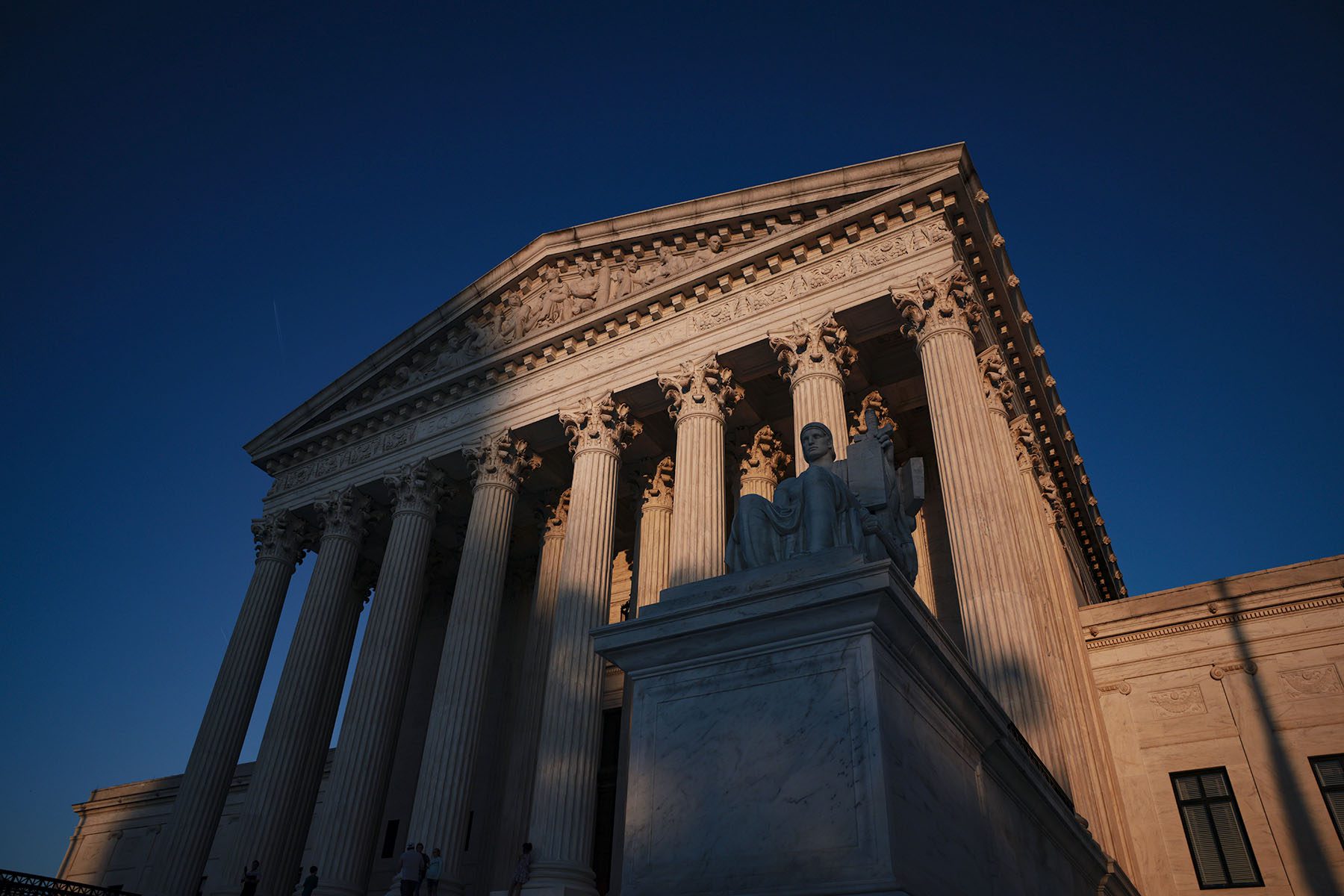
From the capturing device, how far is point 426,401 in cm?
2645

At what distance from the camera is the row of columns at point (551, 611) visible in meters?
16.3

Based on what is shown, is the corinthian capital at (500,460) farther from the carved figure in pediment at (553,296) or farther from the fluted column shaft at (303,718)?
the fluted column shaft at (303,718)

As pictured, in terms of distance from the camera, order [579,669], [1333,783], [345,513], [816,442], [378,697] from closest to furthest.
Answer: [816,442], [1333,783], [579,669], [378,697], [345,513]

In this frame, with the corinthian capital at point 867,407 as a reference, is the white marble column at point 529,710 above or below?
below

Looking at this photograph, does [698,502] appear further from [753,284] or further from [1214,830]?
[1214,830]

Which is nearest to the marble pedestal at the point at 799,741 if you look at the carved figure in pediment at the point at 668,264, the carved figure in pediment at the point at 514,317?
the carved figure in pediment at the point at 668,264

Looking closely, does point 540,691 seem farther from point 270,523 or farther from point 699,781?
point 699,781

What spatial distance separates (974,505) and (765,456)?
806 cm

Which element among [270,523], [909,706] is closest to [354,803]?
[270,523]

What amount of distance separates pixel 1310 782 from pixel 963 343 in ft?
36.6

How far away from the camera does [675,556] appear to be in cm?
1853

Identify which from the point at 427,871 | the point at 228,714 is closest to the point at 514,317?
the point at 228,714

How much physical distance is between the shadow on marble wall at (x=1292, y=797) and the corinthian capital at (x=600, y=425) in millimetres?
14308

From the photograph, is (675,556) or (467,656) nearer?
(675,556)
